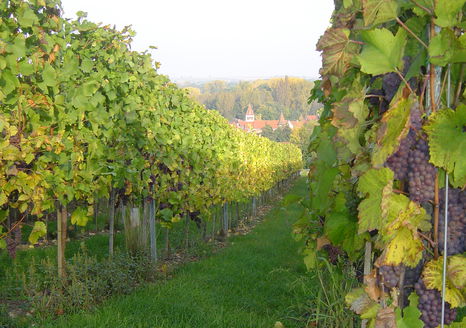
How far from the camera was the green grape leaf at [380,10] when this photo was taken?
1.57 m

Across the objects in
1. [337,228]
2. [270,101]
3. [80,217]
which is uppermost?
[270,101]

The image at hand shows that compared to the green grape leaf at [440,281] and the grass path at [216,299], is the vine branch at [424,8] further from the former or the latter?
the grass path at [216,299]

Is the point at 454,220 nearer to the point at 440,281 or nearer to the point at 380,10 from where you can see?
the point at 440,281

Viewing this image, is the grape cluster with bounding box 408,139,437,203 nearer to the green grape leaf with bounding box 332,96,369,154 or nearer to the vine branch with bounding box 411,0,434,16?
the green grape leaf with bounding box 332,96,369,154

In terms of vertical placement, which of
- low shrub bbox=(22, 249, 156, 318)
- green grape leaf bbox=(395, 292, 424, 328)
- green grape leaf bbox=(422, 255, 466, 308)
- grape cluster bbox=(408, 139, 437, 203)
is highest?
grape cluster bbox=(408, 139, 437, 203)

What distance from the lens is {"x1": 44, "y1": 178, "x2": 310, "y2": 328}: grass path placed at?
15.0 ft

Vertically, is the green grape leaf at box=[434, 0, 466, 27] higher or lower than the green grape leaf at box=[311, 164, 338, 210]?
higher

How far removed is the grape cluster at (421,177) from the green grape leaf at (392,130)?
113mm

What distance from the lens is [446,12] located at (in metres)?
1.50

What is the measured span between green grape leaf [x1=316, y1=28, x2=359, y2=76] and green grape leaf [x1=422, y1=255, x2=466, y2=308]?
81 cm

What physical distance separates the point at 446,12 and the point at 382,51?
23cm

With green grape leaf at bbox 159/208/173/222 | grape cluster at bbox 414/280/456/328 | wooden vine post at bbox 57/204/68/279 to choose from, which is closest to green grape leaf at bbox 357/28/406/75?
grape cluster at bbox 414/280/456/328

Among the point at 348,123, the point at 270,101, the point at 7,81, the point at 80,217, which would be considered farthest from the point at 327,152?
the point at 270,101

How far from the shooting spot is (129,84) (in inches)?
240
